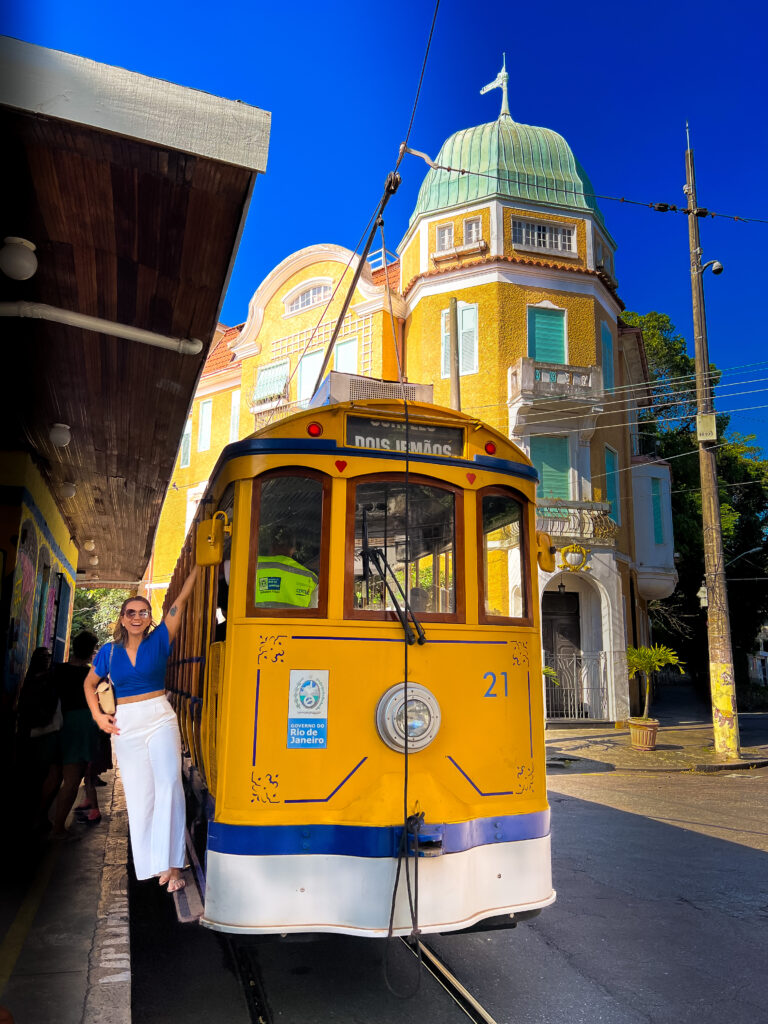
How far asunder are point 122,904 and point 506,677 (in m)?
3.06

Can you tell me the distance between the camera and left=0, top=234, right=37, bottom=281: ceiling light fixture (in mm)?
4961

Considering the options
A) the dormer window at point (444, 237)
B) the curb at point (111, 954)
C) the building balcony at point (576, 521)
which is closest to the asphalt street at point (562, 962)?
the curb at point (111, 954)

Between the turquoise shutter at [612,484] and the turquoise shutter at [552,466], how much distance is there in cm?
203

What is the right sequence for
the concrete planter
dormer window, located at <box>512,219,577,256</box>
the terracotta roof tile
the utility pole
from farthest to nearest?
1. the terracotta roof tile
2. dormer window, located at <box>512,219,577,256</box>
3. the concrete planter
4. the utility pole

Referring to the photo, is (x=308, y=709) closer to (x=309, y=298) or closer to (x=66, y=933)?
(x=66, y=933)

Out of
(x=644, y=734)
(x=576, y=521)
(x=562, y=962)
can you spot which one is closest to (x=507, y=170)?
(x=576, y=521)

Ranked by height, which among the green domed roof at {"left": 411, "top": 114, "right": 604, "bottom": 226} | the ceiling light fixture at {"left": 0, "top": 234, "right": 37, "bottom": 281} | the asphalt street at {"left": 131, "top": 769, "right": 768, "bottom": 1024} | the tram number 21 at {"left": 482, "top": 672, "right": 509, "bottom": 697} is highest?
the green domed roof at {"left": 411, "top": 114, "right": 604, "bottom": 226}

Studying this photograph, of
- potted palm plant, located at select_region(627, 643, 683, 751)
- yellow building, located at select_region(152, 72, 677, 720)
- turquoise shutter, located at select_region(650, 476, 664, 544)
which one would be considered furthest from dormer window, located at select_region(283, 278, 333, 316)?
potted palm plant, located at select_region(627, 643, 683, 751)

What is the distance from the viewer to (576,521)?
22438 mm

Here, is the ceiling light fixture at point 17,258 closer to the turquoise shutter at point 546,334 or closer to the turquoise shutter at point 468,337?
the turquoise shutter at point 468,337

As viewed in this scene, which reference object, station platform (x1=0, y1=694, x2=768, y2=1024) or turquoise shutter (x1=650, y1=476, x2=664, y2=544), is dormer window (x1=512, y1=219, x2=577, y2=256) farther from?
station platform (x1=0, y1=694, x2=768, y2=1024)

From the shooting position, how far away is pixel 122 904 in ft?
17.9

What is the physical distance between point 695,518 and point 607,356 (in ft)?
41.4

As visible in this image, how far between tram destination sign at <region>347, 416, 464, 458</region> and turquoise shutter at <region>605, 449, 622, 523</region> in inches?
789
